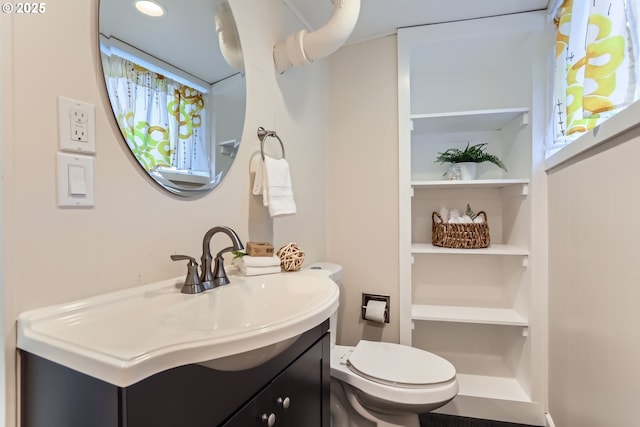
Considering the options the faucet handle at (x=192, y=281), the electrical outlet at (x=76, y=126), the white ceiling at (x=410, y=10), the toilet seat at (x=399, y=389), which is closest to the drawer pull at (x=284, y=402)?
the faucet handle at (x=192, y=281)

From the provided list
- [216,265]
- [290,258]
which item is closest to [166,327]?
[216,265]

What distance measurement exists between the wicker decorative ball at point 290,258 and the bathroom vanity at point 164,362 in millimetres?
268

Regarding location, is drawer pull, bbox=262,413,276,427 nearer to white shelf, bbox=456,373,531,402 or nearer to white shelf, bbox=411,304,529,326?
white shelf, bbox=411,304,529,326

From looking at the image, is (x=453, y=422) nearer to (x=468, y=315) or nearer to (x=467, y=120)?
(x=468, y=315)

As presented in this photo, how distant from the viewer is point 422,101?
2.20m

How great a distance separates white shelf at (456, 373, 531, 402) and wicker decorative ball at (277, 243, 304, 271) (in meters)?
1.35

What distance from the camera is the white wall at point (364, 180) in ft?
6.51

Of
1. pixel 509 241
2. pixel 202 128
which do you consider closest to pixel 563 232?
pixel 509 241

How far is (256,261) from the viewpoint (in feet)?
3.62

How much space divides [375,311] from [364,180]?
799mm

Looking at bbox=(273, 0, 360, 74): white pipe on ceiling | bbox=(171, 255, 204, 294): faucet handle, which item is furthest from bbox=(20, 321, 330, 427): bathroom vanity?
bbox=(273, 0, 360, 74): white pipe on ceiling

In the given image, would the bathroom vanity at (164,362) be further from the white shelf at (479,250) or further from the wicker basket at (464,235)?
the wicker basket at (464,235)

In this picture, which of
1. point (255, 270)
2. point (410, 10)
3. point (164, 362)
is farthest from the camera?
point (410, 10)

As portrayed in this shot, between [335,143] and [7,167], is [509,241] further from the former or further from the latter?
[7,167]
